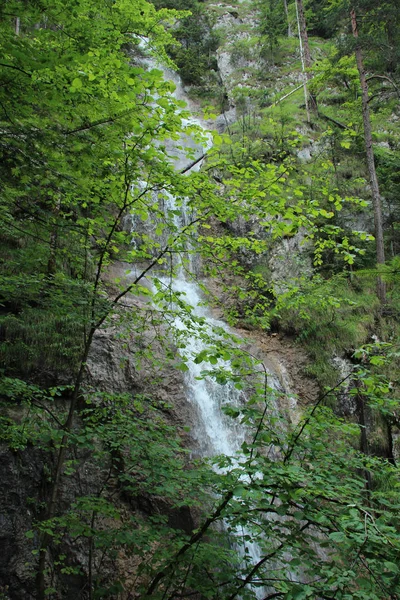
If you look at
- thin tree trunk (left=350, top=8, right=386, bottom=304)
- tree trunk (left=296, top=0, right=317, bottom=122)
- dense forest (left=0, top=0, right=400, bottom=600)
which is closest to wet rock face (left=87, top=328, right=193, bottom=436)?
dense forest (left=0, top=0, right=400, bottom=600)

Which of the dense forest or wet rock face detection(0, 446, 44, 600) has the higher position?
the dense forest

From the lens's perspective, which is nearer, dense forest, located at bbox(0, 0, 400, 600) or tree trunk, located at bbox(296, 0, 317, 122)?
dense forest, located at bbox(0, 0, 400, 600)

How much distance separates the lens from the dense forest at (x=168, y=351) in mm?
2240

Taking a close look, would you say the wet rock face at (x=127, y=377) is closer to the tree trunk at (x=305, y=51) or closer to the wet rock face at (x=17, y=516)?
the wet rock face at (x=17, y=516)

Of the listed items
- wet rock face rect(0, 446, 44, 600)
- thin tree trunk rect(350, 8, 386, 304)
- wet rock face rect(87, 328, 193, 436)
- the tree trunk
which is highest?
the tree trunk

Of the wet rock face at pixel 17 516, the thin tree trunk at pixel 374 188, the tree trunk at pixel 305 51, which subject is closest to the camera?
the wet rock face at pixel 17 516

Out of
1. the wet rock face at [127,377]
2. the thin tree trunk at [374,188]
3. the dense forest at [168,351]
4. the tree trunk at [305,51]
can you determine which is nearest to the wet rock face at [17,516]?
the dense forest at [168,351]

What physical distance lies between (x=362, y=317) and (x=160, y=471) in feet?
26.8

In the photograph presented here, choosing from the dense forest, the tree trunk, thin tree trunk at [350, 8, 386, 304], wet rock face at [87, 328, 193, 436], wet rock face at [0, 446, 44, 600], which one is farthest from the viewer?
the tree trunk

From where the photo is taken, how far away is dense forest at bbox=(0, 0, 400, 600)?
224 centimetres

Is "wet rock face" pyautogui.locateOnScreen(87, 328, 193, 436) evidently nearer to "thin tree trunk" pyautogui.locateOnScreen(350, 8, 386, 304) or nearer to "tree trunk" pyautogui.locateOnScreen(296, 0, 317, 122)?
"thin tree trunk" pyautogui.locateOnScreen(350, 8, 386, 304)

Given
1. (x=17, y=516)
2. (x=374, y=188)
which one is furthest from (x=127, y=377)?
(x=374, y=188)

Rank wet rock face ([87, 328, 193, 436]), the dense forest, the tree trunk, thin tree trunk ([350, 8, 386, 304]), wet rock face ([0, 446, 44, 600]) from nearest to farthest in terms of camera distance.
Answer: the dense forest < wet rock face ([0, 446, 44, 600]) < wet rock face ([87, 328, 193, 436]) < thin tree trunk ([350, 8, 386, 304]) < the tree trunk

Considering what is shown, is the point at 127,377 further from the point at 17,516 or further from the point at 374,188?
the point at 374,188
